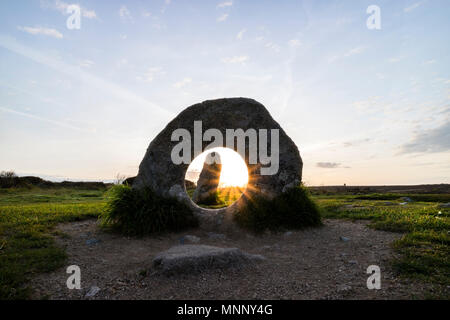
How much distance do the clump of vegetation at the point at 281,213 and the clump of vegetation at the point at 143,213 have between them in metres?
1.76

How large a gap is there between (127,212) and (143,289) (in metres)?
3.83

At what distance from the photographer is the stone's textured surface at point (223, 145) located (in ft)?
28.7

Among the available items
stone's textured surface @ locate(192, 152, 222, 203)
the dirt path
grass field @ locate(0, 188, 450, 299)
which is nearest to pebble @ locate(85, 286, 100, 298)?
the dirt path

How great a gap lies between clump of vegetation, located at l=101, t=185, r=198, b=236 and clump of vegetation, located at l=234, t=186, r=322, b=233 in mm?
1763

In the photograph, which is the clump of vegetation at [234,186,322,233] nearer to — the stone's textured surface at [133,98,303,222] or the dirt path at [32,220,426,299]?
the stone's textured surface at [133,98,303,222]

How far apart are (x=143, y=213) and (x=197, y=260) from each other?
11.4 ft

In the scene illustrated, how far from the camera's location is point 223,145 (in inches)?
361

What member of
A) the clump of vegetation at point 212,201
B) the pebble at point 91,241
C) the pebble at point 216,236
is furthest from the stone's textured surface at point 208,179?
the pebble at point 91,241

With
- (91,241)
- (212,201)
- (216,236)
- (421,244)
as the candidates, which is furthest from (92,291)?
(212,201)

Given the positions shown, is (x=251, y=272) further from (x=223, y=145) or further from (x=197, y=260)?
(x=223, y=145)

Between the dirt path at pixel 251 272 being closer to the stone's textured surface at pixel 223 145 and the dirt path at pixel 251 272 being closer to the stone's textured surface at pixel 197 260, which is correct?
the stone's textured surface at pixel 197 260

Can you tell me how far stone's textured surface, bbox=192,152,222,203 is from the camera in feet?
45.8
